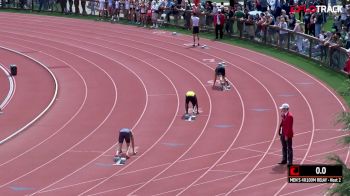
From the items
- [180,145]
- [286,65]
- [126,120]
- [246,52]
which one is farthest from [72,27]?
[180,145]

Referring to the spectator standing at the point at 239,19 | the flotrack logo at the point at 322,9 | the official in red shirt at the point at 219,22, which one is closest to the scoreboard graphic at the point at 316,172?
the spectator standing at the point at 239,19

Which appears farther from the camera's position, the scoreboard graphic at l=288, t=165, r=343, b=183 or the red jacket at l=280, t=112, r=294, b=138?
the red jacket at l=280, t=112, r=294, b=138

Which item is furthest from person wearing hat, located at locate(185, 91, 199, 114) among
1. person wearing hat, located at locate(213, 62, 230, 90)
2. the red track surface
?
person wearing hat, located at locate(213, 62, 230, 90)

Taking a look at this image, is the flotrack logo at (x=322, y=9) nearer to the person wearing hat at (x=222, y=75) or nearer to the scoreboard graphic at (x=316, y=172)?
the person wearing hat at (x=222, y=75)

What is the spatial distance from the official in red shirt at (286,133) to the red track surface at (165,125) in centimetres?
34

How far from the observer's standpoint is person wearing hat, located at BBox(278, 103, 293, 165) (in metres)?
19.8

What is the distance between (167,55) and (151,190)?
16.8 metres

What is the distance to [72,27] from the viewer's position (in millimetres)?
43594

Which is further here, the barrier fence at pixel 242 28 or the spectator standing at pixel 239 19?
the spectator standing at pixel 239 19

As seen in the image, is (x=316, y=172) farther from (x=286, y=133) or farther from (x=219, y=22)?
(x=219, y=22)

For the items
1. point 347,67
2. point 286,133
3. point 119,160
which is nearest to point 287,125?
point 286,133

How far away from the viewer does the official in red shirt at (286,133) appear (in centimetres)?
1981

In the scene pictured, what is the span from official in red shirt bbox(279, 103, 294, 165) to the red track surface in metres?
0.34

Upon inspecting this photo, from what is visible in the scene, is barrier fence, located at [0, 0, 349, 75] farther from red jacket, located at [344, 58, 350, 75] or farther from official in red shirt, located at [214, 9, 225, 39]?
official in red shirt, located at [214, 9, 225, 39]
